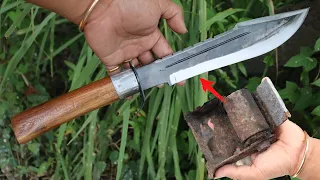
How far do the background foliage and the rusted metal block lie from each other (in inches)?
7.1

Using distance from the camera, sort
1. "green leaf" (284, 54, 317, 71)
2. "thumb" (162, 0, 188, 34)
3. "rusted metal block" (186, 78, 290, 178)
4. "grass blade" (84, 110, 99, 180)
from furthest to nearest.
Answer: "grass blade" (84, 110, 99, 180)
"green leaf" (284, 54, 317, 71)
"thumb" (162, 0, 188, 34)
"rusted metal block" (186, 78, 290, 178)

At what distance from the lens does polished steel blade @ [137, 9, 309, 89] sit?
1.11 meters

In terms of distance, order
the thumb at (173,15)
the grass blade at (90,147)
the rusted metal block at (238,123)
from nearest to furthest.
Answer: the rusted metal block at (238,123) < the thumb at (173,15) < the grass blade at (90,147)

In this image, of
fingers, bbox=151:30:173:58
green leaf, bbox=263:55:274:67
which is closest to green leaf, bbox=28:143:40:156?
fingers, bbox=151:30:173:58

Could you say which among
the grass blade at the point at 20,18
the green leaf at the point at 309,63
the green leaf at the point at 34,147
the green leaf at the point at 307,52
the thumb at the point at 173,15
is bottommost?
the green leaf at the point at 34,147

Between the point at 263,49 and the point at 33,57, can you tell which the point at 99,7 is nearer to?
the point at 263,49

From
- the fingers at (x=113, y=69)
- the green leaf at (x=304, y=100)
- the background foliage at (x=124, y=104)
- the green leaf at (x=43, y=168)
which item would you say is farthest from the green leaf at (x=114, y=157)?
the green leaf at (x=304, y=100)

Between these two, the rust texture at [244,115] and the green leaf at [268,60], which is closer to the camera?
the rust texture at [244,115]

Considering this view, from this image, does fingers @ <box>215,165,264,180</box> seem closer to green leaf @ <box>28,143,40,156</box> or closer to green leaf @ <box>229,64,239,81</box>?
green leaf @ <box>229,64,239,81</box>

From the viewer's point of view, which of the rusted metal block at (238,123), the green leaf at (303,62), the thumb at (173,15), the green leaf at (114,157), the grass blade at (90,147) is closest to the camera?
the rusted metal block at (238,123)

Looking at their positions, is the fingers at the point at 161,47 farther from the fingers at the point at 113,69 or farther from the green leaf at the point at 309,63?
the green leaf at the point at 309,63

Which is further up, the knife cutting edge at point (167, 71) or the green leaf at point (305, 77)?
the knife cutting edge at point (167, 71)

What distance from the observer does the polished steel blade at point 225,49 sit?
1114 mm

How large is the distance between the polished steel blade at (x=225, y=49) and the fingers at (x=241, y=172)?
0.85 feet
